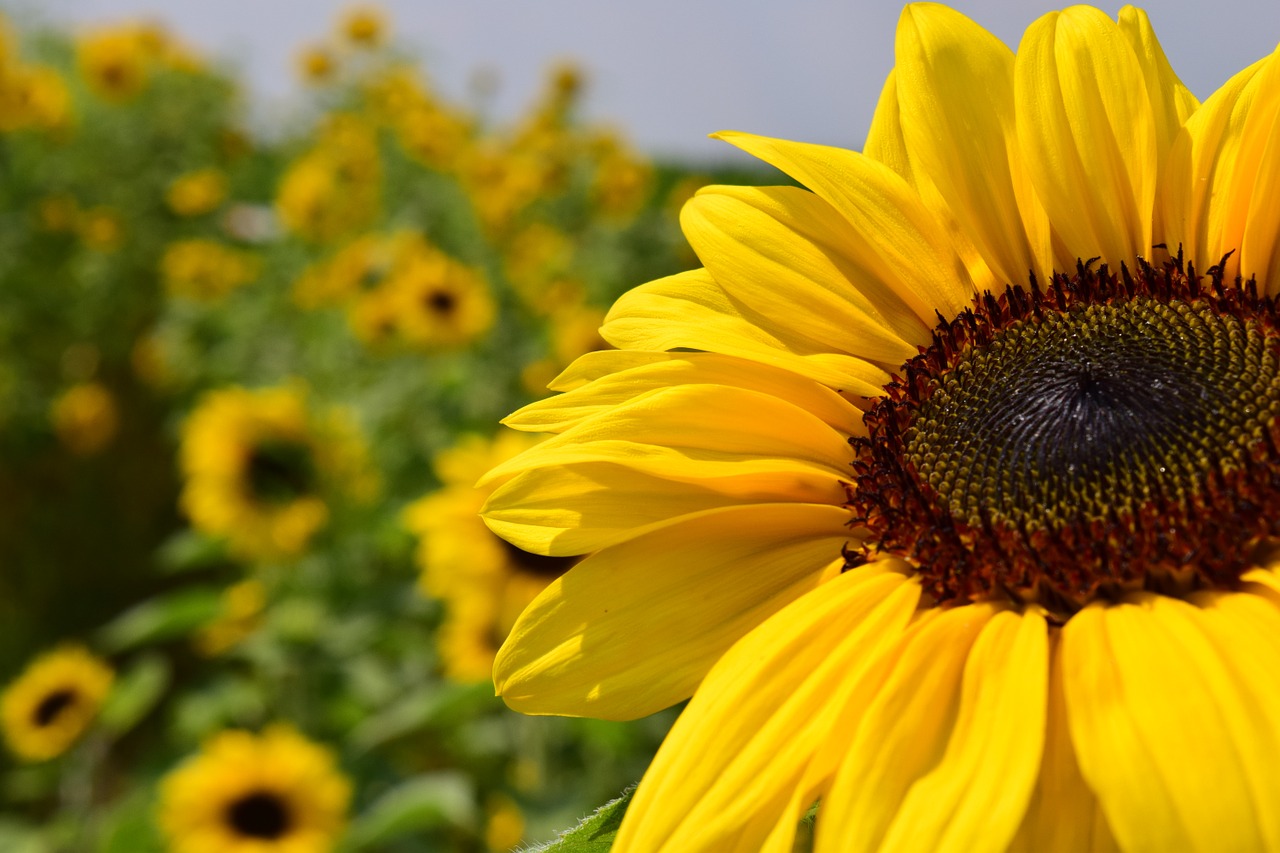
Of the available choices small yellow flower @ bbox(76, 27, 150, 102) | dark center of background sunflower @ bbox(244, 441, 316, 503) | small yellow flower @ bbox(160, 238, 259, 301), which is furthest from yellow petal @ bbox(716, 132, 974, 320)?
small yellow flower @ bbox(76, 27, 150, 102)

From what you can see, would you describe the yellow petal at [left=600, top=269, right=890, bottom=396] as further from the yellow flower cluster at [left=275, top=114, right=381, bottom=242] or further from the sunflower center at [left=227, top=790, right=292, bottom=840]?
the yellow flower cluster at [left=275, top=114, right=381, bottom=242]

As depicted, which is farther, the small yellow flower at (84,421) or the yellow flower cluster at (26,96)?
the small yellow flower at (84,421)

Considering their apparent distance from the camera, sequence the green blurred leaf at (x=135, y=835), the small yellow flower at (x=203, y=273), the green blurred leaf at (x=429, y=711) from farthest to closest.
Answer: the small yellow flower at (x=203, y=273) < the green blurred leaf at (x=135, y=835) < the green blurred leaf at (x=429, y=711)

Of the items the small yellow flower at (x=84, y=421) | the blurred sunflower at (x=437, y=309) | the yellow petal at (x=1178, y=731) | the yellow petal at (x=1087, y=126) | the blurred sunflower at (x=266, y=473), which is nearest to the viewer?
the yellow petal at (x=1178, y=731)

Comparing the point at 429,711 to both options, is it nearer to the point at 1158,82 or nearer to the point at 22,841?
the point at 22,841

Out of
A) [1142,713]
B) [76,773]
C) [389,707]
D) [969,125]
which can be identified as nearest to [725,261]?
[969,125]

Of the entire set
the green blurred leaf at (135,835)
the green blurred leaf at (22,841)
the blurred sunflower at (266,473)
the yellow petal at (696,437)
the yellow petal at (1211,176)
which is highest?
the yellow petal at (1211,176)

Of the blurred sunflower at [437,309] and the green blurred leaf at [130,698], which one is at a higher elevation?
the blurred sunflower at [437,309]

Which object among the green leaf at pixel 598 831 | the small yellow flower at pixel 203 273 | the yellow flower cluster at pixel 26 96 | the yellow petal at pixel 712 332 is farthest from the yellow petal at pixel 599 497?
the yellow flower cluster at pixel 26 96

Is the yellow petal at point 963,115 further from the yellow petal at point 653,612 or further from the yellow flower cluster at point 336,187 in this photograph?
the yellow flower cluster at point 336,187
